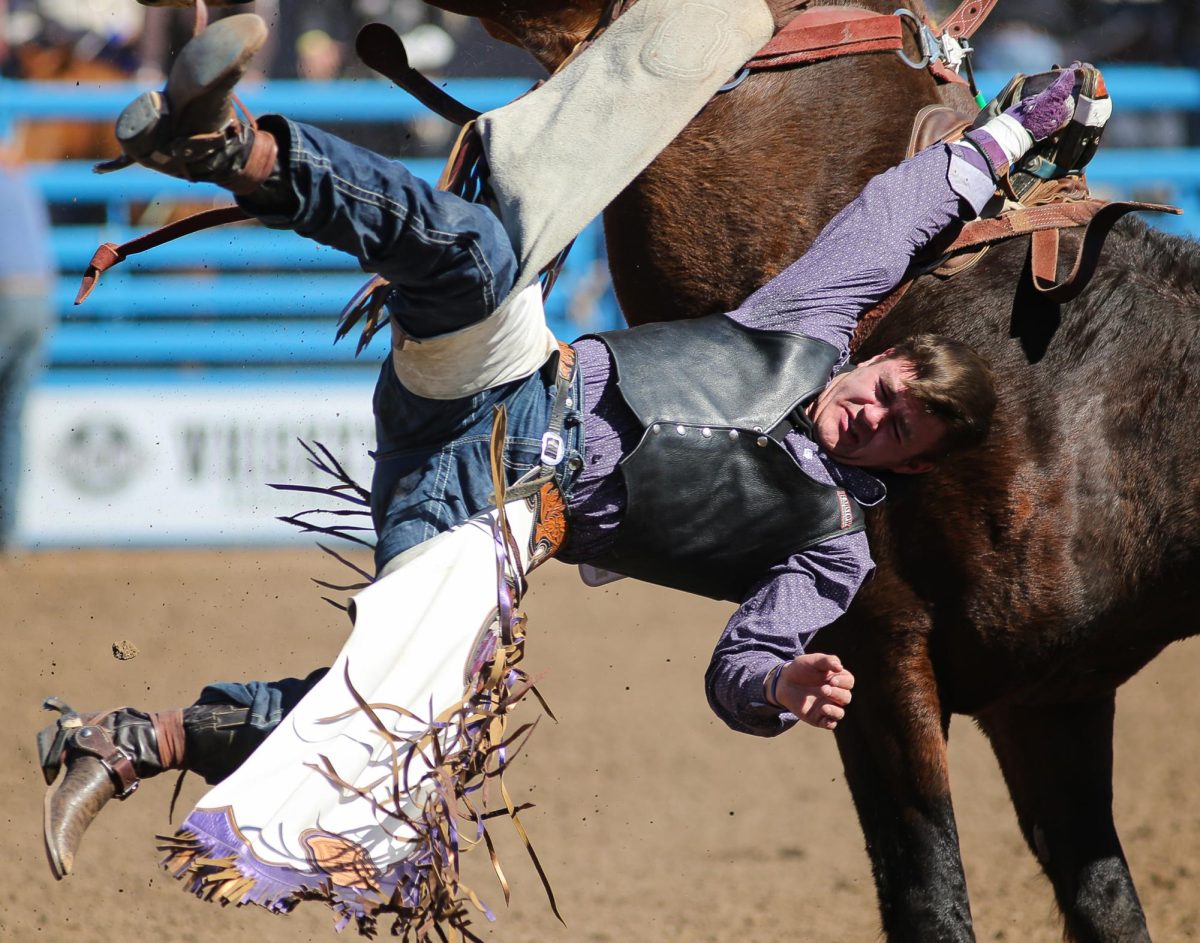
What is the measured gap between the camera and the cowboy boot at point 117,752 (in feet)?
6.57

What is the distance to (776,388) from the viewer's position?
7.77 feet

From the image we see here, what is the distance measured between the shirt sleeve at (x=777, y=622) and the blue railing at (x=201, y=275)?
5172 millimetres

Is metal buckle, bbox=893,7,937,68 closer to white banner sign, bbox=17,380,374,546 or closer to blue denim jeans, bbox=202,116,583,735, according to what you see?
blue denim jeans, bbox=202,116,583,735

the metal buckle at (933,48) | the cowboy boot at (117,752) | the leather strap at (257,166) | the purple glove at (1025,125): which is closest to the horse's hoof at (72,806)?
the cowboy boot at (117,752)

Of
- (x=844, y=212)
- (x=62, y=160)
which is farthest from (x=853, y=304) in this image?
(x=62, y=160)

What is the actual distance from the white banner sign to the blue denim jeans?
456 centimetres

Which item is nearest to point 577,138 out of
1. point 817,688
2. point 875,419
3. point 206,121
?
point 875,419

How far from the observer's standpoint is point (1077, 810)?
288 cm

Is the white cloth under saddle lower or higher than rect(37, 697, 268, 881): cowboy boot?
higher

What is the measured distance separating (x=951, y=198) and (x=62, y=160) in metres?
6.00

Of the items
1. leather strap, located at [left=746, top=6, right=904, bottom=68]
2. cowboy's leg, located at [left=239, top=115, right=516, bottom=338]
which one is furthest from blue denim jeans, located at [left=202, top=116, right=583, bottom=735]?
leather strap, located at [left=746, top=6, right=904, bottom=68]

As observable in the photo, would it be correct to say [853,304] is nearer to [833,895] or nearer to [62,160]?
[833,895]

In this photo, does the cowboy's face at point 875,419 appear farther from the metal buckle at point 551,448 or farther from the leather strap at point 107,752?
the leather strap at point 107,752

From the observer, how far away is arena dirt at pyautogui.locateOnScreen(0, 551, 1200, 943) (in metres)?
3.48
